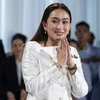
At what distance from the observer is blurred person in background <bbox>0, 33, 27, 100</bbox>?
10.2ft

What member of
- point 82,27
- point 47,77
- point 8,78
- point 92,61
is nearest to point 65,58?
point 47,77

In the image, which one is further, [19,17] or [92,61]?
[19,17]

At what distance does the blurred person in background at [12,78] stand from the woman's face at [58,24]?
1.63 metres

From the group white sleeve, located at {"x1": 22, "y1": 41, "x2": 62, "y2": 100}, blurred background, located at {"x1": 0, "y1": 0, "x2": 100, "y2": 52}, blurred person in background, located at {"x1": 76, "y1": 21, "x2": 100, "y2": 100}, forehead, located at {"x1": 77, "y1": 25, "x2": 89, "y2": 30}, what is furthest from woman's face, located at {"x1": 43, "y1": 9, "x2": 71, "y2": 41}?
blurred background, located at {"x1": 0, "y1": 0, "x2": 100, "y2": 52}

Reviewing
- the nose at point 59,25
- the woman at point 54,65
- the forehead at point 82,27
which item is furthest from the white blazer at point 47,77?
the forehead at point 82,27

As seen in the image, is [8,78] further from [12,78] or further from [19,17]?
[19,17]

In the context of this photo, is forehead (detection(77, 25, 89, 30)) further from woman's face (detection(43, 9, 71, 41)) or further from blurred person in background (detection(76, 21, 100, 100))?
woman's face (detection(43, 9, 71, 41))

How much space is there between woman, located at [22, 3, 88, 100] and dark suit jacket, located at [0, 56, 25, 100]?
1.63 m

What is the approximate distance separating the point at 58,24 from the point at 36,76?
26 cm

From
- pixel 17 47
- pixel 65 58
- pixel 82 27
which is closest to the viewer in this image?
pixel 65 58

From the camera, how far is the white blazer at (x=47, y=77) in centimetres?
148

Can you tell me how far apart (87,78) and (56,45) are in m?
1.45

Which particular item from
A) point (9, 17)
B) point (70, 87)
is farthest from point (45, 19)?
point (9, 17)

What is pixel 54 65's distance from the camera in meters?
1.50
